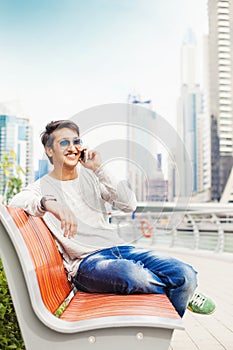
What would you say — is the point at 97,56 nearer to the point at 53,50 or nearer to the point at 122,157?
the point at 53,50

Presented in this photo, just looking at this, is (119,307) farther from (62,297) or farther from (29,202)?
(29,202)

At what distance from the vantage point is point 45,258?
4.85ft

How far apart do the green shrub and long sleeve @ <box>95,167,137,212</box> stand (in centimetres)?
43

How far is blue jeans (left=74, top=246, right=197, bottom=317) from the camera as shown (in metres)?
1.51

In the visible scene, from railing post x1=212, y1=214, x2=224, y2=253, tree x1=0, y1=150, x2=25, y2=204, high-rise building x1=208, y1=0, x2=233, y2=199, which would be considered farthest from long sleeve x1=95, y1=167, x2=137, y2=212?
high-rise building x1=208, y1=0, x2=233, y2=199

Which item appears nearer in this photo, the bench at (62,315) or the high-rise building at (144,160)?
the bench at (62,315)

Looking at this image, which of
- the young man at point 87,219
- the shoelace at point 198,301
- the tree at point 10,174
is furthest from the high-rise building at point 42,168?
the tree at point 10,174

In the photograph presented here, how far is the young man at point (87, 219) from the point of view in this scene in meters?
1.55

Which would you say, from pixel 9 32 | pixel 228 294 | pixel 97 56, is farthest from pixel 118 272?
pixel 97 56

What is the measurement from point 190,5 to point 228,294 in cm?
3064

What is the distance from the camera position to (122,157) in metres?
1.70

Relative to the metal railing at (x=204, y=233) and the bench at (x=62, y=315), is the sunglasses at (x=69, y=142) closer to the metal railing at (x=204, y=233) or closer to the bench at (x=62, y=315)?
the bench at (x=62, y=315)

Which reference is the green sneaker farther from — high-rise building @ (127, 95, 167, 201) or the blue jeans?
high-rise building @ (127, 95, 167, 201)

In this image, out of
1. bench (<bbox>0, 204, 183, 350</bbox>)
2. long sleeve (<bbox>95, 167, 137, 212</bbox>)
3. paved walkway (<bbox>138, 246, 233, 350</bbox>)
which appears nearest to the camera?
bench (<bbox>0, 204, 183, 350</bbox>)
